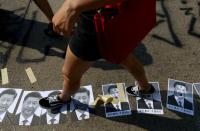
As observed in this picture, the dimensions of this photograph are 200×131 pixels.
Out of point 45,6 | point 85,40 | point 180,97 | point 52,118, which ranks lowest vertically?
point 52,118

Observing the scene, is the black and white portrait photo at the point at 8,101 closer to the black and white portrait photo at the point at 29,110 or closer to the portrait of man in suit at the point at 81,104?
the black and white portrait photo at the point at 29,110

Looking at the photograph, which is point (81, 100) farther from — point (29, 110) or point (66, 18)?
point (66, 18)

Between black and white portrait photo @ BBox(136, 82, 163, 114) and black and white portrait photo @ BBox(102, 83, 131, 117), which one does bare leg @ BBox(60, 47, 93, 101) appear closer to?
black and white portrait photo @ BBox(102, 83, 131, 117)

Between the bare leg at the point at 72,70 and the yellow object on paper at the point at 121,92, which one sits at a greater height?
the bare leg at the point at 72,70

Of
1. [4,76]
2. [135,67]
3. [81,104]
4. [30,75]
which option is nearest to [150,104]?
[135,67]

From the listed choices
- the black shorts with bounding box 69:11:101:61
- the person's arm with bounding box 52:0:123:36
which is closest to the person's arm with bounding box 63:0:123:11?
the person's arm with bounding box 52:0:123:36

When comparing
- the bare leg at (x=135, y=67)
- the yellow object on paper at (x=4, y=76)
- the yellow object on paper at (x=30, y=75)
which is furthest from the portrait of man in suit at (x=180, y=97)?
the yellow object on paper at (x=4, y=76)

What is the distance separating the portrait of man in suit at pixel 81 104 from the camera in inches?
119

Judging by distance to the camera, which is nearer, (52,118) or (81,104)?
(52,118)

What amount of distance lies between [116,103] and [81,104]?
30cm

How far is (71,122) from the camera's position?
2.97m

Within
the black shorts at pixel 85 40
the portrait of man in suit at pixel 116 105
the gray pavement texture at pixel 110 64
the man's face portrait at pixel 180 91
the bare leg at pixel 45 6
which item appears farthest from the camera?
the bare leg at pixel 45 6

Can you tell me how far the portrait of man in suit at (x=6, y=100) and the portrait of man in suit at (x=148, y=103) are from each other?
3.63 feet

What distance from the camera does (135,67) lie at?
275 cm
